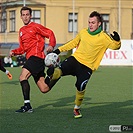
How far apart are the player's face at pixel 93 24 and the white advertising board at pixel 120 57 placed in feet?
88.3

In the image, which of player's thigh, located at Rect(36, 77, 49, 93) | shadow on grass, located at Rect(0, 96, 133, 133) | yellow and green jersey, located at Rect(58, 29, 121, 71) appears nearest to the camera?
shadow on grass, located at Rect(0, 96, 133, 133)

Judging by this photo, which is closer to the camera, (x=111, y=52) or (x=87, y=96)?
(x=87, y=96)

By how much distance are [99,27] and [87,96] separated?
461 cm

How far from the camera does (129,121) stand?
9.07m

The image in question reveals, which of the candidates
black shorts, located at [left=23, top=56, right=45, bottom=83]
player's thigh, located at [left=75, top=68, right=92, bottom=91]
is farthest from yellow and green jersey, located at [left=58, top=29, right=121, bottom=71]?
black shorts, located at [left=23, top=56, right=45, bottom=83]

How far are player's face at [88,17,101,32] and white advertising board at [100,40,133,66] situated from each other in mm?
26920

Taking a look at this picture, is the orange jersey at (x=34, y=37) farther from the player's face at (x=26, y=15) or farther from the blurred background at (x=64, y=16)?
the blurred background at (x=64, y=16)

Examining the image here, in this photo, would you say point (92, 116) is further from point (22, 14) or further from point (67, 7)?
point (67, 7)

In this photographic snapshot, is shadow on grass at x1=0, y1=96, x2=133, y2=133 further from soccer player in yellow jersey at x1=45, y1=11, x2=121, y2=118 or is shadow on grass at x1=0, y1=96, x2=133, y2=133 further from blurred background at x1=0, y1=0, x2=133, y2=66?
blurred background at x1=0, y1=0, x2=133, y2=66

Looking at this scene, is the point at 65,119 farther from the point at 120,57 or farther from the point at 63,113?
the point at 120,57

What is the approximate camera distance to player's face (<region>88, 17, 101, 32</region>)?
9.59 m

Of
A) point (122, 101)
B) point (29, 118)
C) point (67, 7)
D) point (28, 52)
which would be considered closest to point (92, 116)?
point (29, 118)

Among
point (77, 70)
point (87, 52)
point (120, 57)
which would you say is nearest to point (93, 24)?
point (87, 52)

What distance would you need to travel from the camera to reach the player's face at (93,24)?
31.4 feet
